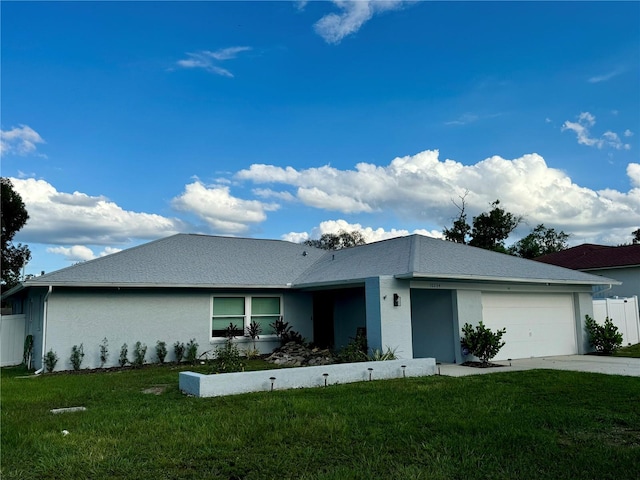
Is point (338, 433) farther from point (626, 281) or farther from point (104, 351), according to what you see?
point (626, 281)

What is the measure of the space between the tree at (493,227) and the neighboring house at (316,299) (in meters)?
25.6

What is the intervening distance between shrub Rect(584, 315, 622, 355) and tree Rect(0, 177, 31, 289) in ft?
111

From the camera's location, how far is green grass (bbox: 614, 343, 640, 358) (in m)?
16.1

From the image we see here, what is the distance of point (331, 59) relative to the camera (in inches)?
679

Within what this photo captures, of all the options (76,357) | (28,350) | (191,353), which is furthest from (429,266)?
(28,350)

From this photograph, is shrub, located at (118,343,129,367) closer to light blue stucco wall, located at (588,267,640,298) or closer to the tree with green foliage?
light blue stucco wall, located at (588,267,640,298)

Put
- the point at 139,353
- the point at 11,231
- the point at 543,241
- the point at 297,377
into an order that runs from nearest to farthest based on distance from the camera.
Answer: the point at 297,377 → the point at 139,353 → the point at 11,231 → the point at 543,241

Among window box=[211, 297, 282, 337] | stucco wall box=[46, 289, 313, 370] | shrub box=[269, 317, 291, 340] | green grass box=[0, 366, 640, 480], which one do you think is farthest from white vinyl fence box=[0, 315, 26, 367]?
shrub box=[269, 317, 291, 340]

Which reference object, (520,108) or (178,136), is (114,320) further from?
(520,108)

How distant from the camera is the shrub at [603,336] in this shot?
1675 cm

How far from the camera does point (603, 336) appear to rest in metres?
16.9

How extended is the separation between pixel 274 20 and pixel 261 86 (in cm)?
267

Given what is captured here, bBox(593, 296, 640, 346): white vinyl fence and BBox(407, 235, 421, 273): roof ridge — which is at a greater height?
BBox(407, 235, 421, 273): roof ridge

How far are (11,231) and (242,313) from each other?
2434 centimetres
